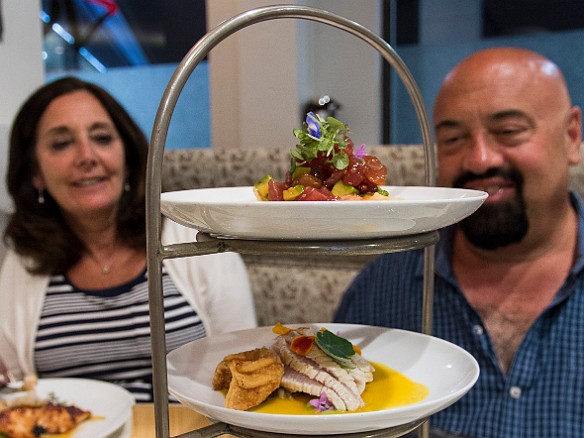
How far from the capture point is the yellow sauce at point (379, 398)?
0.56 metres

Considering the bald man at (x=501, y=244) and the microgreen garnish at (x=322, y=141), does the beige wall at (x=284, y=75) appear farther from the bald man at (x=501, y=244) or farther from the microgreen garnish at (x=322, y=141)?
the microgreen garnish at (x=322, y=141)

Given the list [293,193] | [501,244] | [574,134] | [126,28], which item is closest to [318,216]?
[293,193]

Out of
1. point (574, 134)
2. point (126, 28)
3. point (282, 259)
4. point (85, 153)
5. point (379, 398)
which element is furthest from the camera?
point (126, 28)

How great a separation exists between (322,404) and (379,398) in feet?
0.21

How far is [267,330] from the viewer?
739mm

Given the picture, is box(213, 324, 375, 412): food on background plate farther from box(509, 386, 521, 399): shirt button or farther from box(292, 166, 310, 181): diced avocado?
box(509, 386, 521, 399): shirt button

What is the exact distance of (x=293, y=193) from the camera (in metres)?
0.59

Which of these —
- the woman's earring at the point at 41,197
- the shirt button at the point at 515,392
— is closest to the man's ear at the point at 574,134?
the shirt button at the point at 515,392

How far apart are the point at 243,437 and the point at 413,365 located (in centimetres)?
22

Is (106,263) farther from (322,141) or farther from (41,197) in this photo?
(322,141)

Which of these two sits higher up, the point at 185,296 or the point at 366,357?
the point at 366,357

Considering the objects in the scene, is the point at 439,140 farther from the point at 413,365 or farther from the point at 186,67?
the point at 186,67

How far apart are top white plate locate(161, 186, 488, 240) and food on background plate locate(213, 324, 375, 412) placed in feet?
0.45

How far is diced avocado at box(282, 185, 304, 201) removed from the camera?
0.59 m
